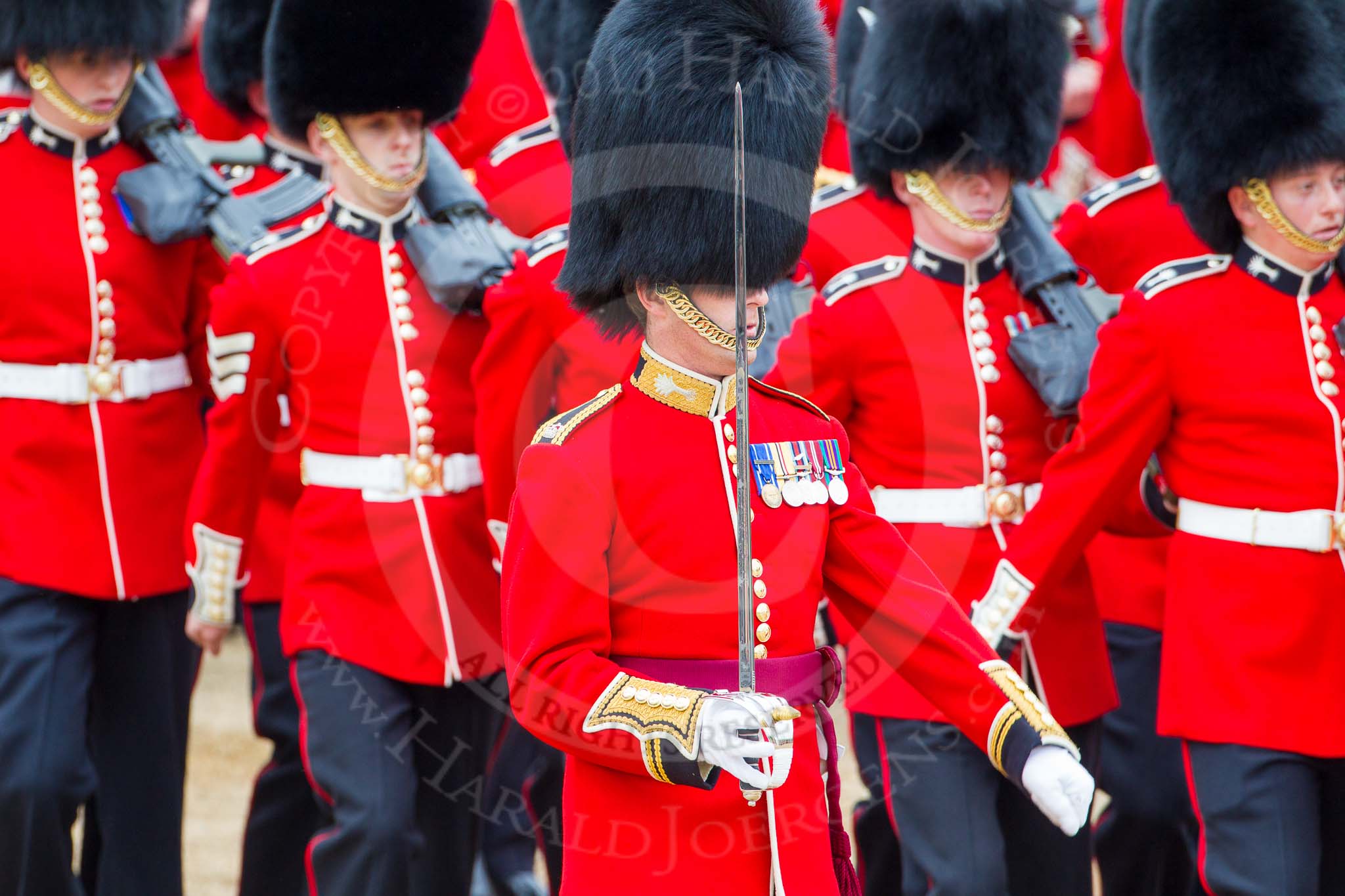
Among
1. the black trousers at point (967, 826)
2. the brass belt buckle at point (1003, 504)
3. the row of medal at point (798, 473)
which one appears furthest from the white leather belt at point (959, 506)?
the row of medal at point (798, 473)

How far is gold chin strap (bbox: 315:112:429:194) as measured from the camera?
412cm

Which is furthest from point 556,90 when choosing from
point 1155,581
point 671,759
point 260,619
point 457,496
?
point 671,759

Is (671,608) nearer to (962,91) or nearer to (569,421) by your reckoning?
(569,421)

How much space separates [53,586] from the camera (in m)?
4.16

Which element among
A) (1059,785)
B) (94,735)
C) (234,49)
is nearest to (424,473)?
(94,735)

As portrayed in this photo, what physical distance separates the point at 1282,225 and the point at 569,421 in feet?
5.31

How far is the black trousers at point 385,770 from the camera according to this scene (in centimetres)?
387

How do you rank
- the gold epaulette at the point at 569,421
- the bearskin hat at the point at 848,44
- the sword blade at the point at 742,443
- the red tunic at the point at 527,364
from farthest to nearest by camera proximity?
the bearskin hat at the point at 848,44 → the red tunic at the point at 527,364 → the gold epaulette at the point at 569,421 → the sword blade at the point at 742,443

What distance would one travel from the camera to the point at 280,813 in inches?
182

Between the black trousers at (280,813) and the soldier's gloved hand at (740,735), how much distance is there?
7.63 feet

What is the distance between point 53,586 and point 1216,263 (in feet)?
7.62

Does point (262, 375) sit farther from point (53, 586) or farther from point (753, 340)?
point (753, 340)

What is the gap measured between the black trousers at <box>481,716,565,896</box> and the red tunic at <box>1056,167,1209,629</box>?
1298 millimetres

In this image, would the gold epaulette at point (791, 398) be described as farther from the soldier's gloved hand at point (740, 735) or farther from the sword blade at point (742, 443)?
the soldier's gloved hand at point (740, 735)
